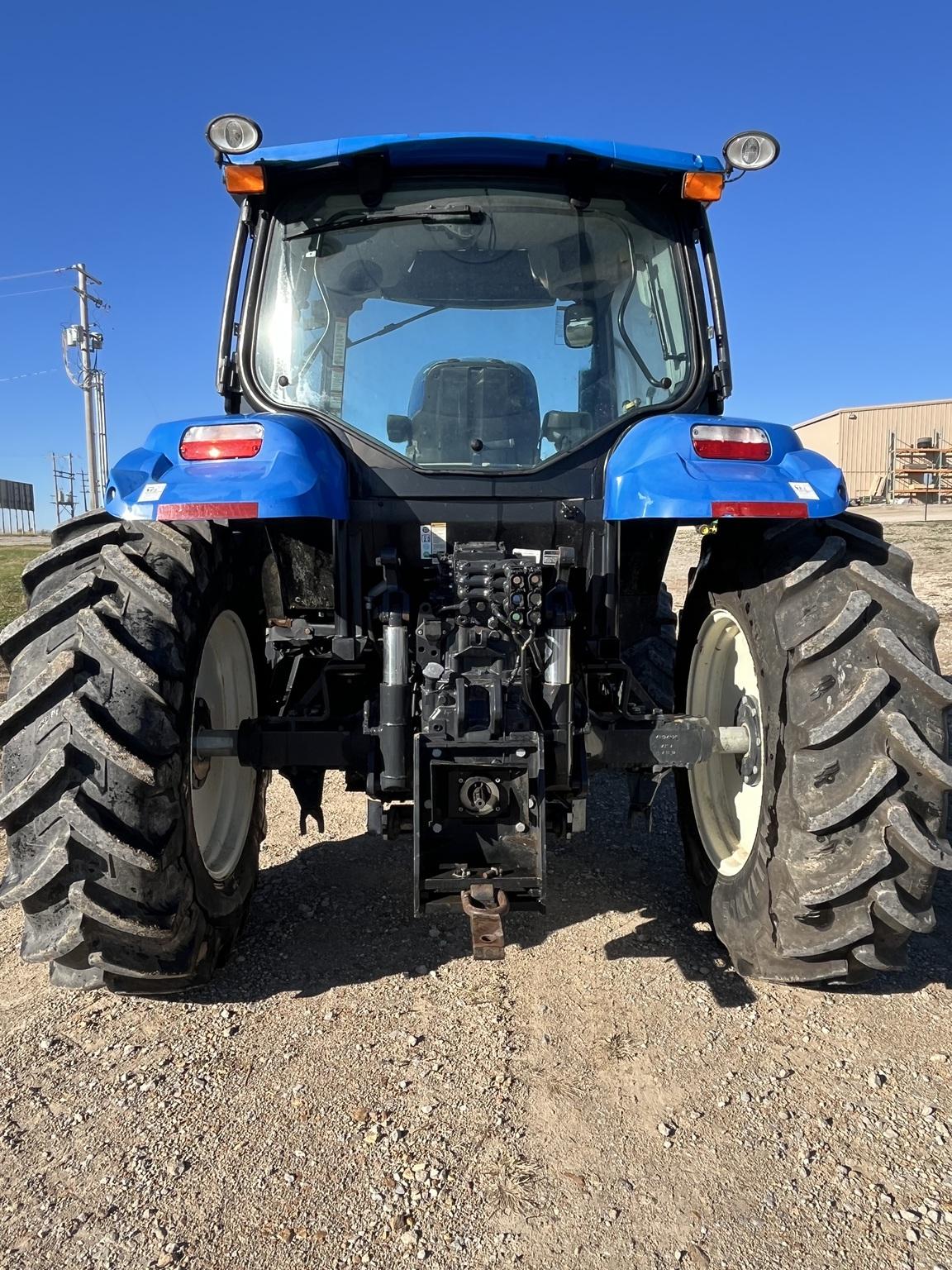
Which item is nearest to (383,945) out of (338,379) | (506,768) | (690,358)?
(506,768)

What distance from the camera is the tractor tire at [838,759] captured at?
211 centimetres

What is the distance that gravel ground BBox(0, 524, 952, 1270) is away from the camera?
5.56 ft

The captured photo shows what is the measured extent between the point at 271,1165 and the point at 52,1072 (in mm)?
732

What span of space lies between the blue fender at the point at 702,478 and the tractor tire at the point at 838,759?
6.5 inches

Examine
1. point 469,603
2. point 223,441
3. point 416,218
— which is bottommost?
point 469,603

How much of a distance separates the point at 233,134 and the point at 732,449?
1872 millimetres

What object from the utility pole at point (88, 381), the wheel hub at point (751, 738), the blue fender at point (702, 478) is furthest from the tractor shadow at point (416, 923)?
the utility pole at point (88, 381)

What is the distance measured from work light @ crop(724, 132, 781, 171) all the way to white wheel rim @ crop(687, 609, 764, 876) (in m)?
1.48

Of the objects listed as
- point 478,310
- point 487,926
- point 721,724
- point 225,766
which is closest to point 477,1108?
point 487,926

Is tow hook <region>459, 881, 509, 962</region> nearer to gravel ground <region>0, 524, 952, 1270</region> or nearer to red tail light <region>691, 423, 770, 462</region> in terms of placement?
gravel ground <region>0, 524, 952, 1270</region>

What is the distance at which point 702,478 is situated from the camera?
2.32 meters

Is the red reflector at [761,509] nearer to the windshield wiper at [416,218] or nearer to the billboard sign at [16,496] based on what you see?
the windshield wiper at [416,218]

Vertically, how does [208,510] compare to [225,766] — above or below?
above

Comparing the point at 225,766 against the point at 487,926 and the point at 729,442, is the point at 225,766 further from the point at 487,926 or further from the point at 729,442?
the point at 729,442
